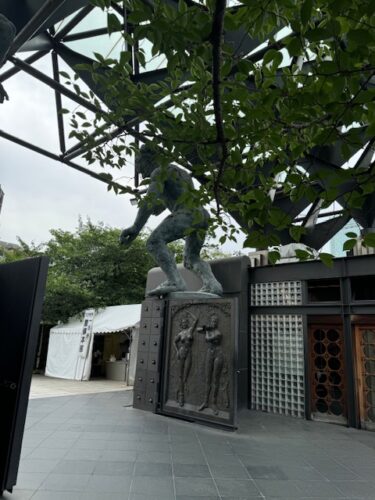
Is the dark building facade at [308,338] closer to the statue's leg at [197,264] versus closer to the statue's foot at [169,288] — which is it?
the statue's leg at [197,264]

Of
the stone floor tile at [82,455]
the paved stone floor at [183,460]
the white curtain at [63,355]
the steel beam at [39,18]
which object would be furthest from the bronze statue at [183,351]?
the white curtain at [63,355]

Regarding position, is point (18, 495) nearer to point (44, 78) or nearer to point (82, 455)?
point (82, 455)

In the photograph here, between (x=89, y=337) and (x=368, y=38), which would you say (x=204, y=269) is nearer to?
(x=368, y=38)

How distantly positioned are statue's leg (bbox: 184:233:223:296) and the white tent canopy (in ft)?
14.8

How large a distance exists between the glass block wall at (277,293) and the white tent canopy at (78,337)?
444 cm

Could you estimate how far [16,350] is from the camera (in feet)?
7.62

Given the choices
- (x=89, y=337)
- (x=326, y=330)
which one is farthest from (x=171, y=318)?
(x=89, y=337)

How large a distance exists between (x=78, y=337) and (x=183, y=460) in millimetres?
8159

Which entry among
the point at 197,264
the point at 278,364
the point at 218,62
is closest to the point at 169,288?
the point at 197,264

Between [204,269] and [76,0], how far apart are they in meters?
4.04

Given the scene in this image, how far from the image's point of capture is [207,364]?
4.64 m

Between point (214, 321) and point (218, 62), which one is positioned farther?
point (214, 321)

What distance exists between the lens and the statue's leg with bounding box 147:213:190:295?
559cm

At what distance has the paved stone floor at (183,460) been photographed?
2518 mm
